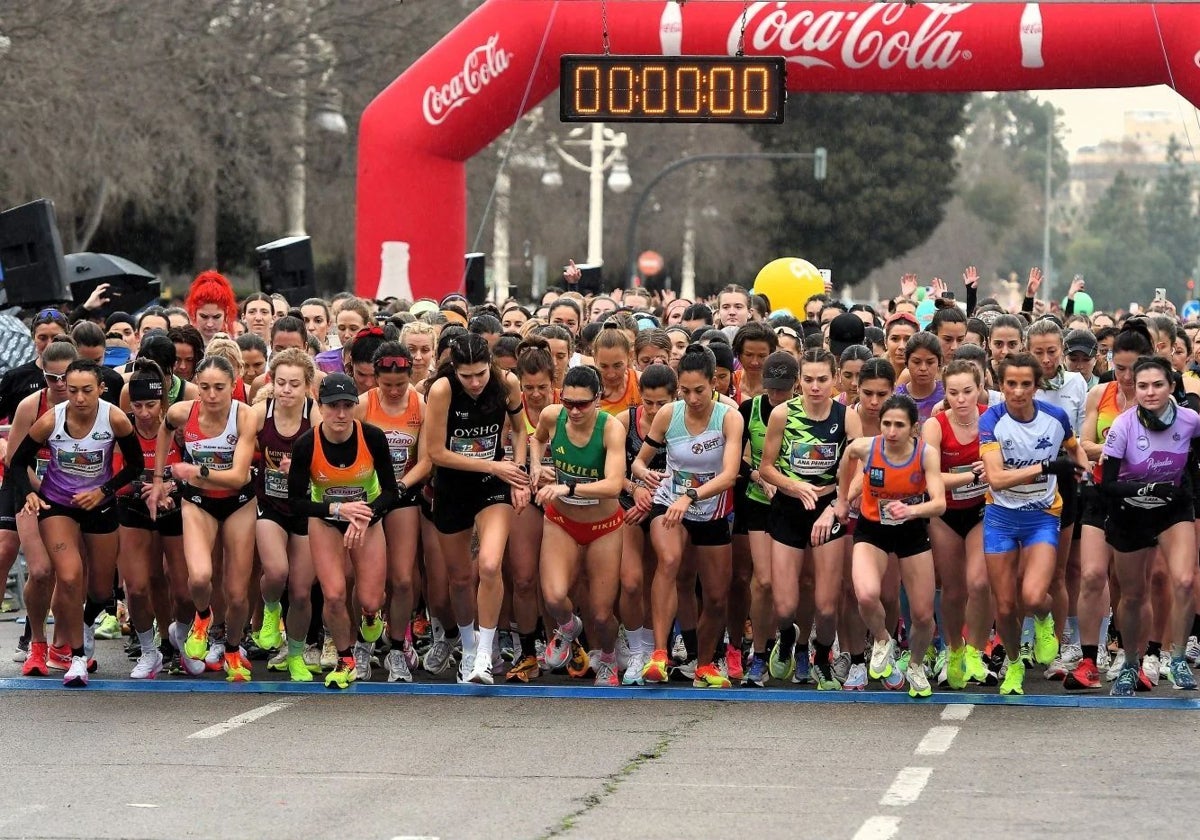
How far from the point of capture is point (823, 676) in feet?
37.4

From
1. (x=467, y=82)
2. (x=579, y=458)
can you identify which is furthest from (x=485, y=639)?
(x=467, y=82)

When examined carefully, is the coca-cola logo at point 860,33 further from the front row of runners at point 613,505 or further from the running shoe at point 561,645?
the running shoe at point 561,645

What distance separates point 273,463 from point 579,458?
1607mm

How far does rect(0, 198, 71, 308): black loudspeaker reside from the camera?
53.9 ft

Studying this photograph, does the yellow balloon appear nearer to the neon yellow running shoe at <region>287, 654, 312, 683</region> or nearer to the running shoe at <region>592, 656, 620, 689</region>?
the running shoe at <region>592, 656, 620, 689</region>

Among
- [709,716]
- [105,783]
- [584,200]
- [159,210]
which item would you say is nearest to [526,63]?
[709,716]

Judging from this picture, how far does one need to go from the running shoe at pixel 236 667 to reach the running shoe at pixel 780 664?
282cm

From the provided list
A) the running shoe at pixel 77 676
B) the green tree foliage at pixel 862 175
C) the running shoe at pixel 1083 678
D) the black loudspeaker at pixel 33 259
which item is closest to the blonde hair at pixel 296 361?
the running shoe at pixel 77 676

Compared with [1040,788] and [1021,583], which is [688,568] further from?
[1040,788]

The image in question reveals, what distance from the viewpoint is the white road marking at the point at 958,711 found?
1038 cm

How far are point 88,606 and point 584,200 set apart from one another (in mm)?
50197

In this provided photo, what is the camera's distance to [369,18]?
4238 centimetres

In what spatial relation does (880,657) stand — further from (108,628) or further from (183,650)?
(108,628)

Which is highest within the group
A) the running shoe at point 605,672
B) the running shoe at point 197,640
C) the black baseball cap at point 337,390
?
the black baseball cap at point 337,390
